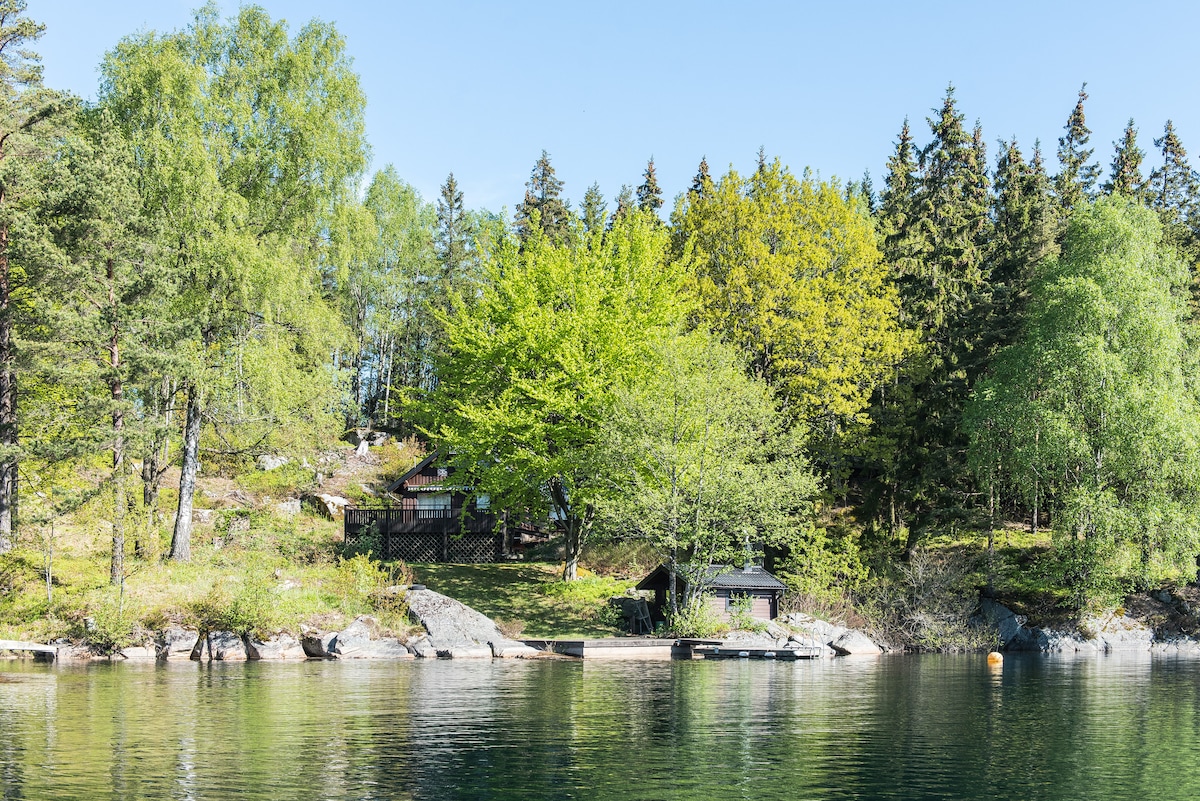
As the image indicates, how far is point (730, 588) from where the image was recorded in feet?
142

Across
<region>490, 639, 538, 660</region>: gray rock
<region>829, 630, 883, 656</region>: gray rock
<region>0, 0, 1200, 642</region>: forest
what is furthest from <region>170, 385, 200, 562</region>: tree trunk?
<region>829, 630, 883, 656</region>: gray rock

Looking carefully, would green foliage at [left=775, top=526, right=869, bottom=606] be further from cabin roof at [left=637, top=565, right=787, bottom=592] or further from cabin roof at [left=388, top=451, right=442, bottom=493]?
cabin roof at [left=388, top=451, right=442, bottom=493]

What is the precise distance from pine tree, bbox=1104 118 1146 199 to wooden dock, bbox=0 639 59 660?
61353 mm

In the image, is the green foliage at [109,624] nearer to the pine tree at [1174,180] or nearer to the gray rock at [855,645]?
the gray rock at [855,645]

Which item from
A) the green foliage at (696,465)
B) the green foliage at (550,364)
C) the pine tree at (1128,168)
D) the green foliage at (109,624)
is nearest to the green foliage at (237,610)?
the green foliage at (109,624)

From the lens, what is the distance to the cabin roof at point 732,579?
4219cm

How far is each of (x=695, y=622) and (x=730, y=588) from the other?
330cm

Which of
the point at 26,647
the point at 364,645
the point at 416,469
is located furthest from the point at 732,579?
the point at 26,647

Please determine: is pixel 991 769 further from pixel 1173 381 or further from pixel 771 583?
pixel 1173 381

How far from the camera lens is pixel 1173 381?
45500mm

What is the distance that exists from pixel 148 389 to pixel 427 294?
3976 cm

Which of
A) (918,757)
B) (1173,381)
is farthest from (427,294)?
(918,757)

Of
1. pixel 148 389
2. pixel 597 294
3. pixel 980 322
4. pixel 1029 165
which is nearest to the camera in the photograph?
pixel 148 389

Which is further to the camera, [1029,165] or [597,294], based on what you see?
[1029,165]
